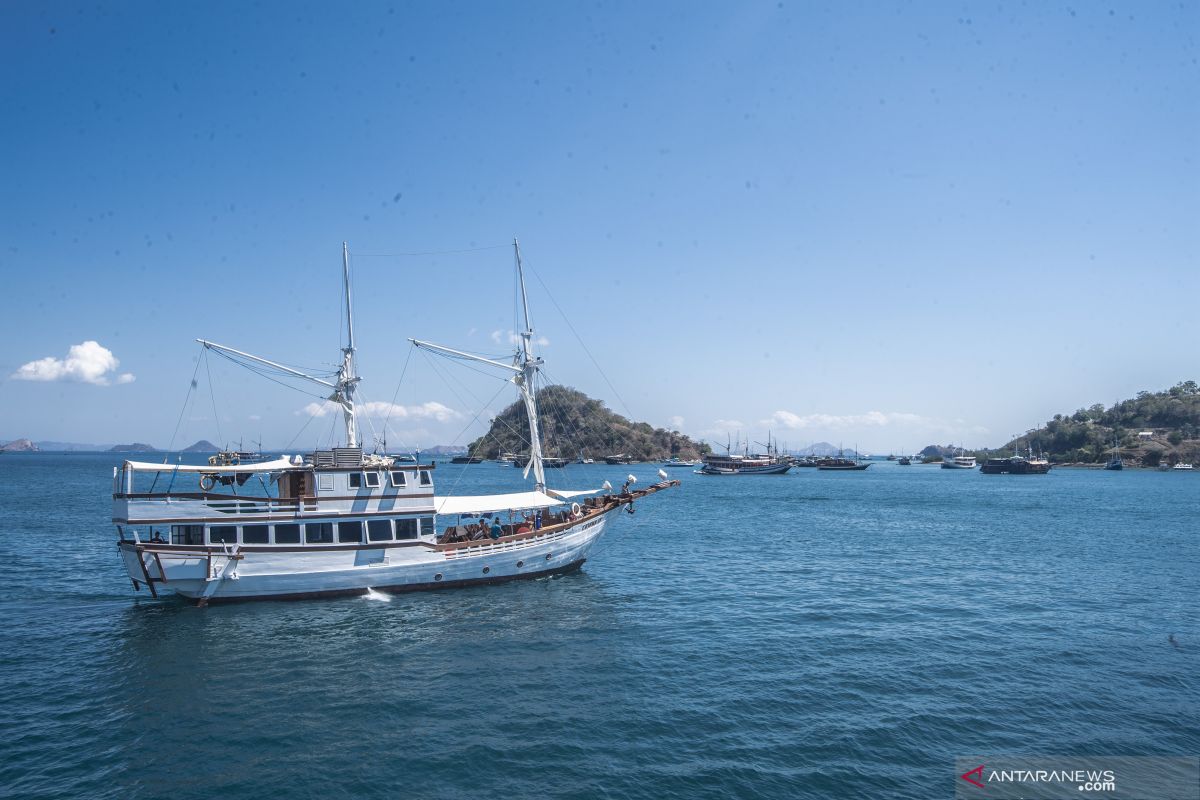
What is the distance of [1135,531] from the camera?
185 ft

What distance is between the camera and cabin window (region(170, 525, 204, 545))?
30.0 metres

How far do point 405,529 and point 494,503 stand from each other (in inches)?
197

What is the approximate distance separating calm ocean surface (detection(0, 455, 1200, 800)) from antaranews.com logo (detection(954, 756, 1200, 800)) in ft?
1.65

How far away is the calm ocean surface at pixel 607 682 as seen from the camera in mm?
15516

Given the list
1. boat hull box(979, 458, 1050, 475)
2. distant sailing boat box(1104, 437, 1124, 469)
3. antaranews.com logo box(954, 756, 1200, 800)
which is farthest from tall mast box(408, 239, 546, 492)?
distant sailing boat box(1104, 437, 1124, 469)

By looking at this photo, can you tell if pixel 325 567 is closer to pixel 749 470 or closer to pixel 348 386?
pixel 348 386

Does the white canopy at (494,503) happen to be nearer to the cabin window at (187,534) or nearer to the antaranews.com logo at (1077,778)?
the cabin window at (187,534)

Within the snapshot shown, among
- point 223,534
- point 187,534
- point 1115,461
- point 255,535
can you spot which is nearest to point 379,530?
point 255,535

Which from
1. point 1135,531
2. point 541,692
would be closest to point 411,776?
point 541,692

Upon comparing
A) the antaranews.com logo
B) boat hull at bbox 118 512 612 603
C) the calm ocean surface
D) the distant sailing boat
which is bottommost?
the distant sailing boat

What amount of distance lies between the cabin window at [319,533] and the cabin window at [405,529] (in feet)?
9.70

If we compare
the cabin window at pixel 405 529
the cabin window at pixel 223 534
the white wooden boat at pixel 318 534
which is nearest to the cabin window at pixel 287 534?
the white wooden boat at pixel 318 534

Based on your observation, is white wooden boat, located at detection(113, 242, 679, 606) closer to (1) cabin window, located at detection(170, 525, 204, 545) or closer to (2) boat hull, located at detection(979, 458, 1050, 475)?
(1) cabin window, located at detection(170, 525, 204, 545)

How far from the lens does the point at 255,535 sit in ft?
100
